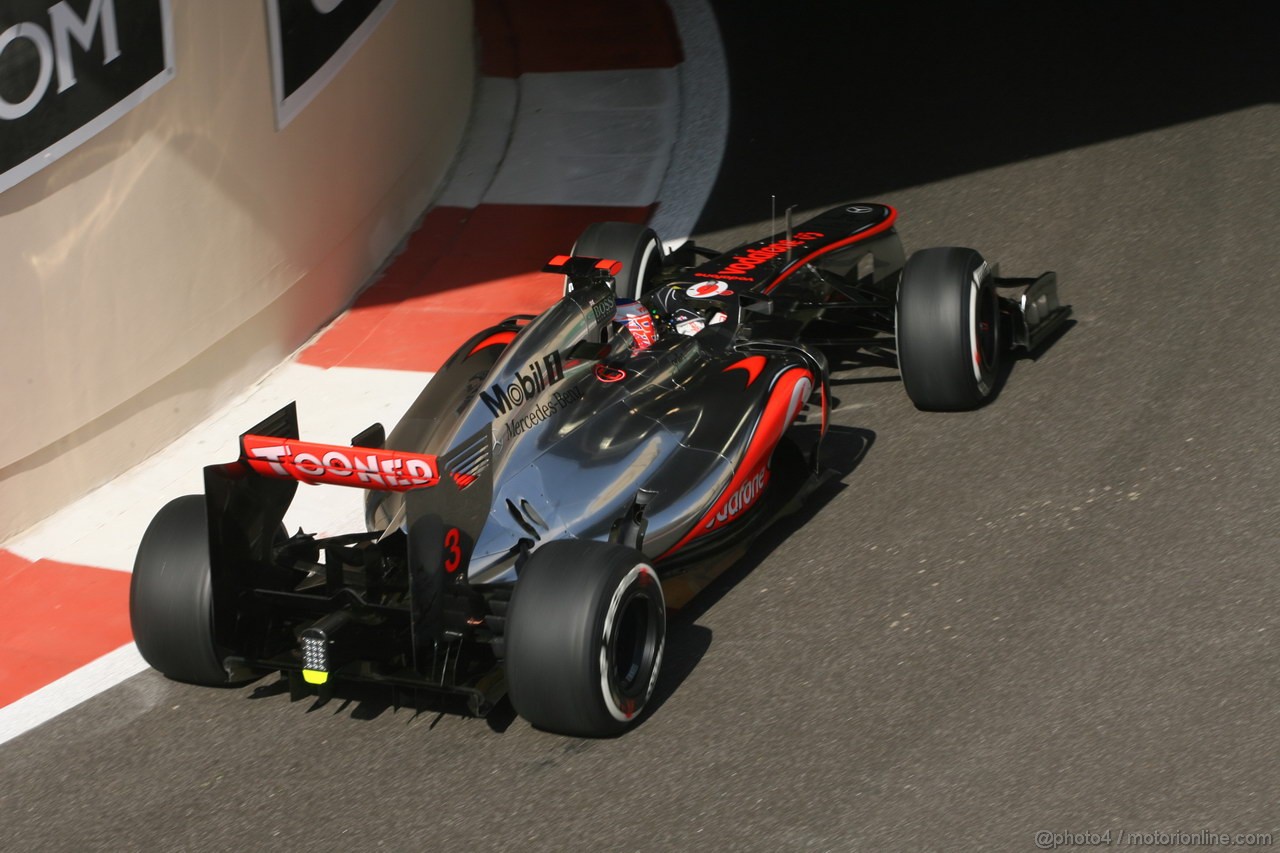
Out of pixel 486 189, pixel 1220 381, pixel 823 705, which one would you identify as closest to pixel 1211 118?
pixel 1220 381

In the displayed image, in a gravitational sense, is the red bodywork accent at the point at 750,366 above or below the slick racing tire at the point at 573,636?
above

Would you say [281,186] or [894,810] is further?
[281,186]

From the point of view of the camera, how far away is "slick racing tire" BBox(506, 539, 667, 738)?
474cm

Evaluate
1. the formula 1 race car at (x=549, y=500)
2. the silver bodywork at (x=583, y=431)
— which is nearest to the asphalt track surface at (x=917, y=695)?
the formula 1 race car at (x=549, y=500)

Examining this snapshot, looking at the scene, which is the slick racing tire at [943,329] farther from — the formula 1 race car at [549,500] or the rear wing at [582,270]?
the rear wing at [582,270]

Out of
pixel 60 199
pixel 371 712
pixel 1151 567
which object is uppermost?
pixel 60 199

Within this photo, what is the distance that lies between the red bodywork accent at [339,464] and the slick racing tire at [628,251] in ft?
10.00

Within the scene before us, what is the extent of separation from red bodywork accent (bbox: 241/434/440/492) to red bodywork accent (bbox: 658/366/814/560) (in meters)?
1.12

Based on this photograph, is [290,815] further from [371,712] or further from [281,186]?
[281,186]

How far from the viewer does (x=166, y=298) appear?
7586mm

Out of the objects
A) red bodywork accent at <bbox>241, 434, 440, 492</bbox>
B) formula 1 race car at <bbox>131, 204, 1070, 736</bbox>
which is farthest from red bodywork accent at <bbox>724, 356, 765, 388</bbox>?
red bodywork accent at <bbox>241, 434, 440, 492</bbox>

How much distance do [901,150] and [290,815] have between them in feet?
23.9

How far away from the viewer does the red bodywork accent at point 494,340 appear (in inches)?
258

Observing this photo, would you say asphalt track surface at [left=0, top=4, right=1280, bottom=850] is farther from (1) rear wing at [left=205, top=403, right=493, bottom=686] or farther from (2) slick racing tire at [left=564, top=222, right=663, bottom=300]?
(2) slick racing tire at [left=564, top=222, right=663, bottom=300]
